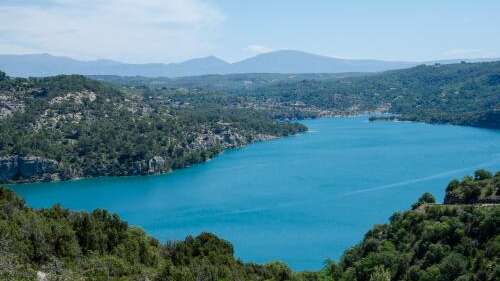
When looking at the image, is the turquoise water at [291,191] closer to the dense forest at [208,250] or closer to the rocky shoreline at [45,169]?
the rocky shoreline at [45,169]

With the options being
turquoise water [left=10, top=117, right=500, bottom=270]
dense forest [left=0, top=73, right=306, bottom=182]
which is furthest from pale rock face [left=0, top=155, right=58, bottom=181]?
turquoise water [left=10, top=117, right=500, bottom=270]

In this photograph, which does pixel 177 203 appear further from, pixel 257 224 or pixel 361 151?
pixel 361 151

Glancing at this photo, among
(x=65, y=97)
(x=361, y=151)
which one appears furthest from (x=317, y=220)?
(x=65, y=97)

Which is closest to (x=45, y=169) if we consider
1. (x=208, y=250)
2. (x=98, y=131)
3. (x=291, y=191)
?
(x=98, y=131)

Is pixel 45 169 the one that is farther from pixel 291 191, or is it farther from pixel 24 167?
pixel 291 191

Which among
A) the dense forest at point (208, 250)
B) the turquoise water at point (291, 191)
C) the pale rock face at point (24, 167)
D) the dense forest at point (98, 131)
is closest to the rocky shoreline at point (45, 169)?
the pale rock face at point (24, 167)

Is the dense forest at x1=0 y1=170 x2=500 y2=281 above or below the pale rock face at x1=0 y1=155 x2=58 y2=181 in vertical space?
above

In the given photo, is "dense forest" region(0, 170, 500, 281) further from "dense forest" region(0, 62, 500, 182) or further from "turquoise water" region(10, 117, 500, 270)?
"dense forest" region(0, 62, 500, 182)
